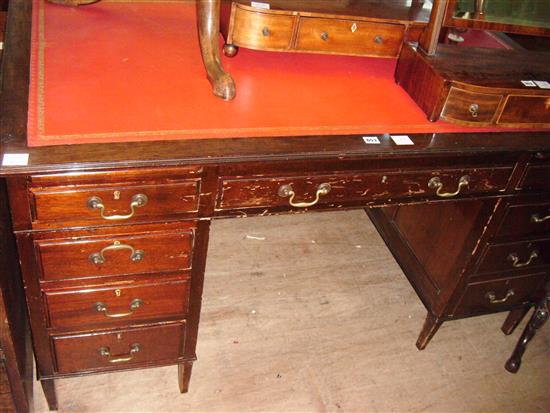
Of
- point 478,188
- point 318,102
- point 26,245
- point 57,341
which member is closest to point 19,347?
point 57,341

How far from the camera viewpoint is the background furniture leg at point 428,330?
6.91ft

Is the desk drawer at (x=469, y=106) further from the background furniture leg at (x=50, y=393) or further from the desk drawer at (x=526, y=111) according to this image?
the background furniture leg at (x=50, y=393)

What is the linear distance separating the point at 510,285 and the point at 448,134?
820mm

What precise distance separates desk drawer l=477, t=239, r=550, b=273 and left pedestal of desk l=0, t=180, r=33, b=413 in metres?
1.52

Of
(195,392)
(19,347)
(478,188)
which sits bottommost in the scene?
(195,392)

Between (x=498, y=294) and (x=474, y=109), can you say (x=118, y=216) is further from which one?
(x=498, y=294)

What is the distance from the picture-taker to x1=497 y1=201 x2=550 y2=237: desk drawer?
5.86 feet

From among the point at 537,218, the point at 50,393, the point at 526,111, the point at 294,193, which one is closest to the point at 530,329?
the point at 537,218

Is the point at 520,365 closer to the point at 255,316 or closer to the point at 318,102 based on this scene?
the point at 255,316

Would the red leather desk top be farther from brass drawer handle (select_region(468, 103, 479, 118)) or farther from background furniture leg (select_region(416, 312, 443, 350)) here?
background furniture leg (select_region(416, 312, 443, 350))

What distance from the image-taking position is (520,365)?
2.23m

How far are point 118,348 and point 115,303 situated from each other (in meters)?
0.21

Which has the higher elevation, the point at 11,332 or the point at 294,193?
the point at 294,193

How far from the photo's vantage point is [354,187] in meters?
1.50
